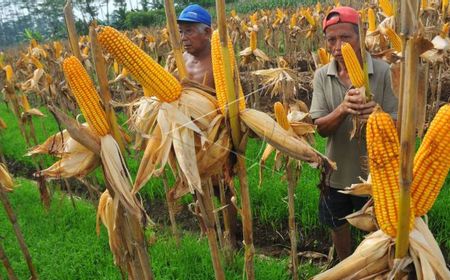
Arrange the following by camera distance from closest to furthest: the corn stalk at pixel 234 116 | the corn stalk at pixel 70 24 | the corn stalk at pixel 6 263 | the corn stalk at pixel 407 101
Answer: the corn stalk at pixel 407 101 < the corn stalk at pixel 234 116 < the corn stalk at pixel 70 24 < the corn stalk at pixel 6 263

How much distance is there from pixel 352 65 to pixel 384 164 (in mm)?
941

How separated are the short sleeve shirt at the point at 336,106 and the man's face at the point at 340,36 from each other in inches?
5.3

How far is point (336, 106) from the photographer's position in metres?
2.47

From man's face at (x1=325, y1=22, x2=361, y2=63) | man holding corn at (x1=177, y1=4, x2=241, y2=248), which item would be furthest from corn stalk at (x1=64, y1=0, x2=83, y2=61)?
man holding corn at (x1=177, y1=4, x2=241, y2=248)

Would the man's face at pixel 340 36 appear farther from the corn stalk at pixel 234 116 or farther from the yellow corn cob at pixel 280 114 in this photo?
the corn stalk at pixel 234 116

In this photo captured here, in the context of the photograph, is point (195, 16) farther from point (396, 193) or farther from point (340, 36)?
point (396, 193)

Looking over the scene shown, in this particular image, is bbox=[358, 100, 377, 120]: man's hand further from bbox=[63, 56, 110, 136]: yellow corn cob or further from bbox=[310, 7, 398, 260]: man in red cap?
bbox=[63, 56, 110, 136]: yellow corn cob

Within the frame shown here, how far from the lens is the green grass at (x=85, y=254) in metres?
3.09

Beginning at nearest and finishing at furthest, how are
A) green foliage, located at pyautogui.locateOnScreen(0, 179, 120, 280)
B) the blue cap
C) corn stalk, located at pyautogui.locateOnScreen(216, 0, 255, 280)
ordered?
corn stalk, located at pyautogui.locateOnScreen(216, 0, 255, 280), the blue cap, green foliage, located at pyautogui.locateOnScreen(0, 179, 120, 280)

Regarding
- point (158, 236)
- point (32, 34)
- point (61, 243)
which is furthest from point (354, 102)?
point (32, 34)

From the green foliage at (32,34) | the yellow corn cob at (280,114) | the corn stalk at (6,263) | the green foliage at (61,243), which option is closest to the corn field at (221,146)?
the yellow corn cob at (280,114)

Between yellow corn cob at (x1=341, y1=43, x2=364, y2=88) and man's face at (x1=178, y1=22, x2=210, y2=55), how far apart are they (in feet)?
4.72

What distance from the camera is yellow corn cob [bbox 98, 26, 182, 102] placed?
1147 mm

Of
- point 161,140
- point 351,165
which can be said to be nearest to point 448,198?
point 351,165
